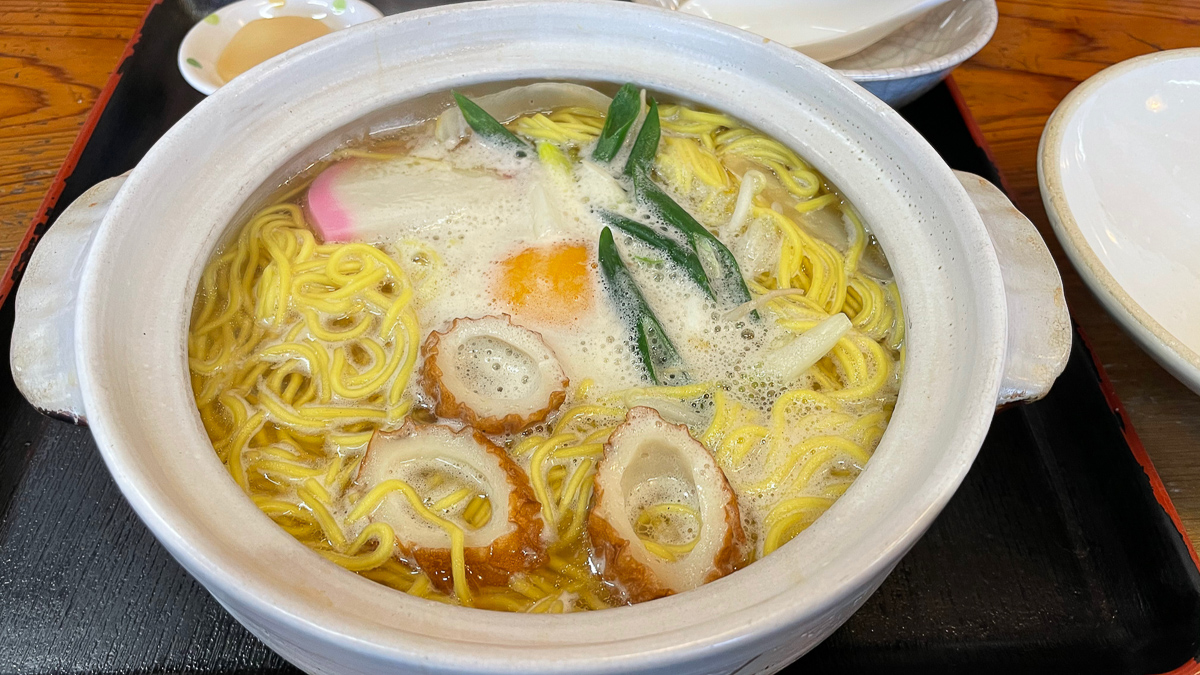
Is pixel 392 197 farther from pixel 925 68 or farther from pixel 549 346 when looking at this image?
pixel 925 68

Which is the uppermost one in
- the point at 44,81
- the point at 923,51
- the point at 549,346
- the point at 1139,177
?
the point at 1139,177

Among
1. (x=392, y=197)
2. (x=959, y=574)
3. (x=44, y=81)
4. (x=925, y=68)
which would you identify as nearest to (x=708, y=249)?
(x=392, y=197)

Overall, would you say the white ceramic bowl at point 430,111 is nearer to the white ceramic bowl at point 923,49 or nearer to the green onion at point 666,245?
the green onion at point 666,245

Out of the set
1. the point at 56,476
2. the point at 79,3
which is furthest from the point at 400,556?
the point at 79,3

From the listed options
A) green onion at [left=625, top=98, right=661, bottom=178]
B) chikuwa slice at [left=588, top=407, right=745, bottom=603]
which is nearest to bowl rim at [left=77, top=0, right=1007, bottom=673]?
chikuwa slice at [left=588, top=407, right=745, bottom=603]

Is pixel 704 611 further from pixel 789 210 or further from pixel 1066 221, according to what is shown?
pixel 1066 221

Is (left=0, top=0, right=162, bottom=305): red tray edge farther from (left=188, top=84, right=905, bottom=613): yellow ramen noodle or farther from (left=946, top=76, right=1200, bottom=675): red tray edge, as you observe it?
(left=946, top=76, right=1200, bottom=675): red tray edge
